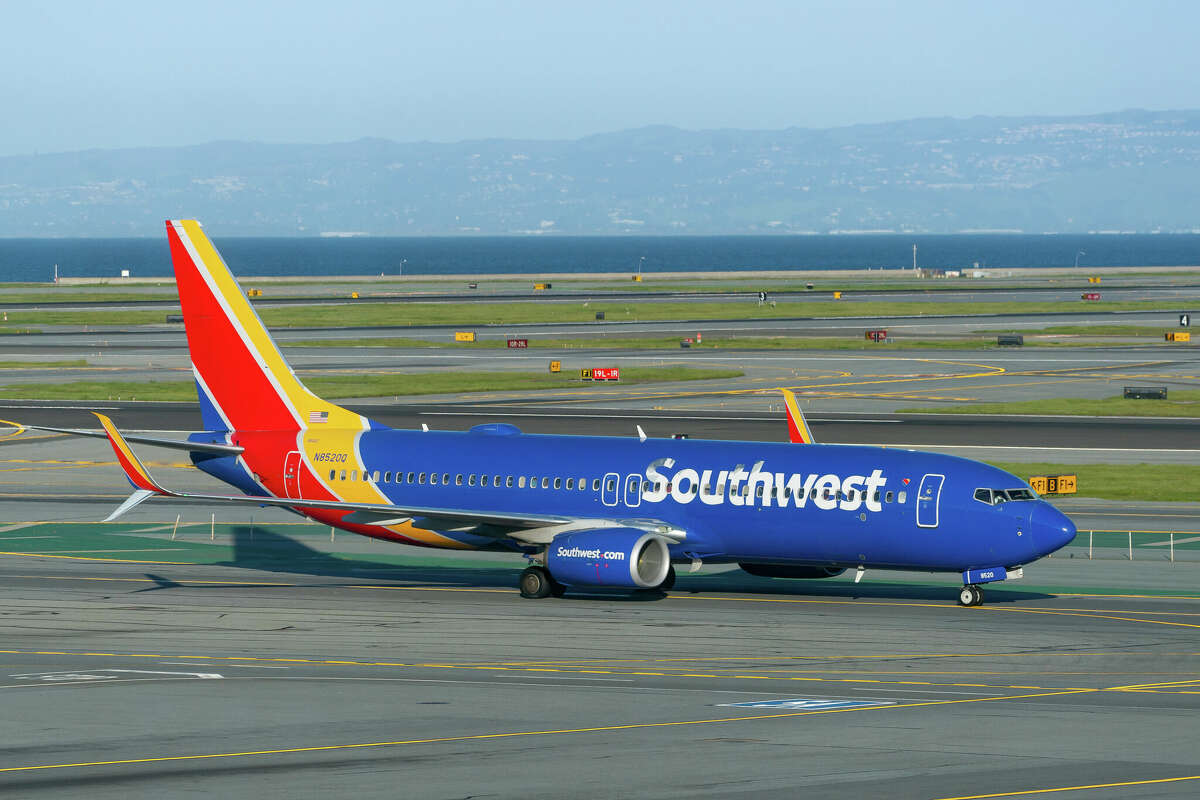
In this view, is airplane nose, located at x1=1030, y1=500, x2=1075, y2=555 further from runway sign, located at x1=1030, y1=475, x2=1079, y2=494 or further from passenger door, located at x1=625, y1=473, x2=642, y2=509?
runway sign, located at x1=1030, y1=475, x2=1079, y2=494

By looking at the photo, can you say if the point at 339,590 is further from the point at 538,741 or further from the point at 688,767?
the point at 688,767

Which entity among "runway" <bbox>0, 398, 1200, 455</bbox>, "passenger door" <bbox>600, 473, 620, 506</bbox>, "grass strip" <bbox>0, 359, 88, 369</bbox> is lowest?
"passenger door" <bbox>600, 473, 620, 506</bbox>

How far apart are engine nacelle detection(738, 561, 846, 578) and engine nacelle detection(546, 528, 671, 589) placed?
2.99 metres

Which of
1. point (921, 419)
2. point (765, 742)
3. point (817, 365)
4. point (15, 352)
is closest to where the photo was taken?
point (765, 742)

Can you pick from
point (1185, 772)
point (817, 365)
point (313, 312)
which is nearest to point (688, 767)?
point (1185, 772)

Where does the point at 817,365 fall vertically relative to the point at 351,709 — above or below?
above

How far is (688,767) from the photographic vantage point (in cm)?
2550

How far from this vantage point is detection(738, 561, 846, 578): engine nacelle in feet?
145

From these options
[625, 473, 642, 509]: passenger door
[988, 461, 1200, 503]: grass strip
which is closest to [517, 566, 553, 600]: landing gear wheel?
[625, 473, 642, 509]: passenger door

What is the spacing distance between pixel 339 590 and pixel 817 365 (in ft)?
267

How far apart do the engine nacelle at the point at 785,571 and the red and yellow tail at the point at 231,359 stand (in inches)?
503

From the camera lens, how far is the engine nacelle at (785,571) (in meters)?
44.2

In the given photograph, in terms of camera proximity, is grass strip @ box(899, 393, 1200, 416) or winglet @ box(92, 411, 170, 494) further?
grass strip @ box(899, 393, 1200, 416)

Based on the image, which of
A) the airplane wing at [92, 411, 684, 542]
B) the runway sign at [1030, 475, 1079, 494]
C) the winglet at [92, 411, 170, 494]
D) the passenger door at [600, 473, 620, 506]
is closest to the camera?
the winglet at [92, 411, 170, 494]
